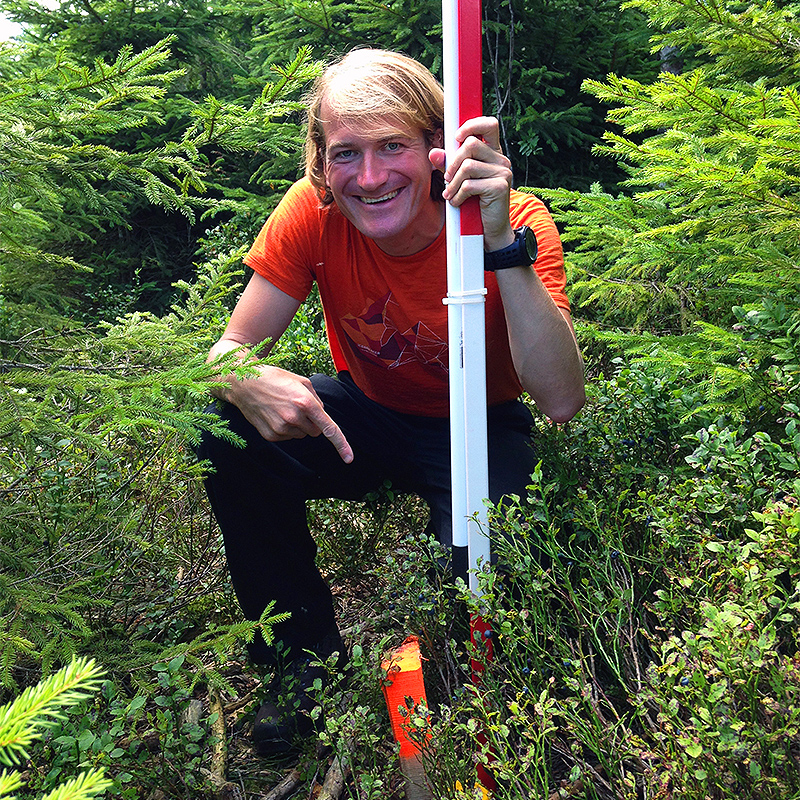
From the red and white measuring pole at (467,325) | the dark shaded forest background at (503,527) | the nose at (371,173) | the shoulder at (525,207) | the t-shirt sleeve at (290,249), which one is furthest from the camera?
the t-shirt sleeve at (290,249)

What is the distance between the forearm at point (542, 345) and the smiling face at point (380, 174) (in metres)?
0.44

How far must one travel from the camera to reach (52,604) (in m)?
2.01

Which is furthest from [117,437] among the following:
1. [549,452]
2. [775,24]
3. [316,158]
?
[775,24]

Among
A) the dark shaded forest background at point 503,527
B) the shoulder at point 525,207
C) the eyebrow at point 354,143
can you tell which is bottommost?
the dark shaded forest background at point 503,527

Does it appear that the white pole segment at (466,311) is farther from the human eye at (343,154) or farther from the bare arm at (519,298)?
the human eye at (343,154)

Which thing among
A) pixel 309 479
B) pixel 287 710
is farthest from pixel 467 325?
pixel 287 710

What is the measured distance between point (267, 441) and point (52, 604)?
0.75 meters

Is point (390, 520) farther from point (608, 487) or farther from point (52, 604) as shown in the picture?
point (52, 604)

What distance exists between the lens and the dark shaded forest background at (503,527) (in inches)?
63.0

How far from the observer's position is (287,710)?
7.58 feet

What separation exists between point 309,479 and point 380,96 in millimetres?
1235

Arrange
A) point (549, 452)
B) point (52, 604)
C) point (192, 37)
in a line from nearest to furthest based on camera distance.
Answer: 1. point (52, 604)
2. point (549, 452)
3. point (192, 37)

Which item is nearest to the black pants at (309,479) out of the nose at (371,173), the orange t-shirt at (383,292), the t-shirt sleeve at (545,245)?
the orange t-shirt at (383,292)

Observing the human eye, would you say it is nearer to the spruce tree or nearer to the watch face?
the watch face
